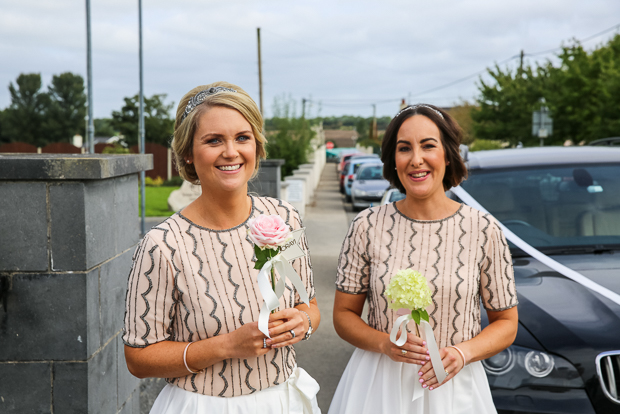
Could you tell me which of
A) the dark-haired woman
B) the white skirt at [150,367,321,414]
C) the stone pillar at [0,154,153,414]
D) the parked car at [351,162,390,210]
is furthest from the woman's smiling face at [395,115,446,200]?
the parked car at [351,162,390,210]

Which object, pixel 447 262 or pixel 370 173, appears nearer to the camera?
pixel 447 262

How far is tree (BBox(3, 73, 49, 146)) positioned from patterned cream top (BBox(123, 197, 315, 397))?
76670 mm

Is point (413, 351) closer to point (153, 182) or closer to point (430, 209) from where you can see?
point (430, 209)

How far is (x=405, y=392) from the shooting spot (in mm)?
2463

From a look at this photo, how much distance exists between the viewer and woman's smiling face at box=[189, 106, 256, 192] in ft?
6.85

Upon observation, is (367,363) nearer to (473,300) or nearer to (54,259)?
(473,300)

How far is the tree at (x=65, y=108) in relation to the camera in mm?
73500

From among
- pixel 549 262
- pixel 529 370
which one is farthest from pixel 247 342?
pixel 549 262

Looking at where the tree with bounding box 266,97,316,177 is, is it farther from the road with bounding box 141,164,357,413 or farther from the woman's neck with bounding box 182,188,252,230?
the woman's neck with bounding box 182,188,252,230

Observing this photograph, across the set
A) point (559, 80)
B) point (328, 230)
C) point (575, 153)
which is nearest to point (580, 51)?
point (559, 80)

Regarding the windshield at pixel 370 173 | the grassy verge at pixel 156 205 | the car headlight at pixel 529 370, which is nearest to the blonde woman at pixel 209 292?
the car headlight at pixel 529 370

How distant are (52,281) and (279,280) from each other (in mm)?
1391

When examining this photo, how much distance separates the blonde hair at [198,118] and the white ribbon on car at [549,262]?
1.57m

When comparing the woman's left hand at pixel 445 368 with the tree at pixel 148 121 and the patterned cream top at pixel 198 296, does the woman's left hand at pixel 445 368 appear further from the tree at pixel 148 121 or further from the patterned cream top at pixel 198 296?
the tree at pixel 148 121
